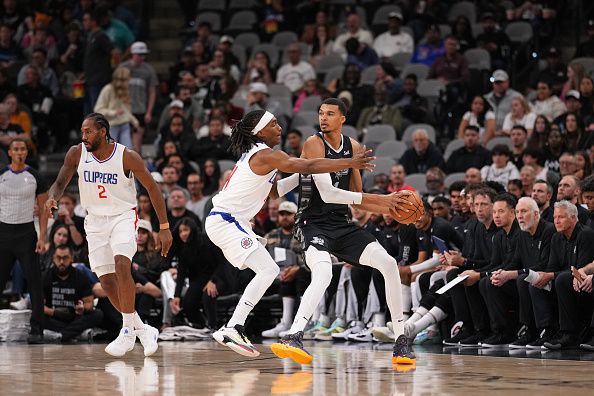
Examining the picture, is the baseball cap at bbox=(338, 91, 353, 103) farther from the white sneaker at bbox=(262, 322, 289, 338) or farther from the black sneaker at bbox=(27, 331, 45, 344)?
the black sneaker at bbox=(27, 331, 45, 344)

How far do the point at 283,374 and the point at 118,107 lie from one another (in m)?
9.08

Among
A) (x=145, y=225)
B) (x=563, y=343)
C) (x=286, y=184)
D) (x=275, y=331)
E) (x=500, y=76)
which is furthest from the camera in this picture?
(x=500, y=76)

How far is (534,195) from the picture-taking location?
11.2 m

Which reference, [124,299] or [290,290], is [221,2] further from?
[124,299]

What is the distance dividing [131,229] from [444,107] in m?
7.67

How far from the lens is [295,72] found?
1773 cm

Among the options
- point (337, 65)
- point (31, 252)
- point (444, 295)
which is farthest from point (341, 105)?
point (337, 65)

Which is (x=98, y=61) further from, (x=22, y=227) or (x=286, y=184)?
(x=286, y=184)

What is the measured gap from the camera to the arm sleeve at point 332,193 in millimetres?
8281

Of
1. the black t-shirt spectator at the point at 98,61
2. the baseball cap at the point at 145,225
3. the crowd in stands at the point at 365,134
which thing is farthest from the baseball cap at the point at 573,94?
the black t-shirt spectator at the point at 98,61

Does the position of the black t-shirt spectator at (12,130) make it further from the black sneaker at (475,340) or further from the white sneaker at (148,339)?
the black sneaker at (475,340)

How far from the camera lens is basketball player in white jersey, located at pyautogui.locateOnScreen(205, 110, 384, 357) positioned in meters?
8.41

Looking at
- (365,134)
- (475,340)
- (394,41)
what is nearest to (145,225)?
(365,134)

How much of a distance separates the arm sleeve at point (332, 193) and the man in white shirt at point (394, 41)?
9.36m
